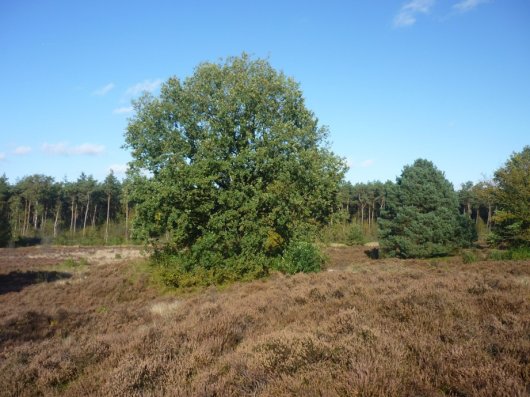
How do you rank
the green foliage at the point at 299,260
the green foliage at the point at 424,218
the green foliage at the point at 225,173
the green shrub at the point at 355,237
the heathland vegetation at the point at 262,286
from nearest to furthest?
the heathland vegetation at the point at 262,286
the green foliage at the point at 225,173
the green foliage at the point at 299,260
the green foliage at the point at 424,218
the green shrub at the point at 355,237

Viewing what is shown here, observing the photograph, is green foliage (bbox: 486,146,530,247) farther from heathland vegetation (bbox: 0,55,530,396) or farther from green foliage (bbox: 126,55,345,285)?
green foliage (bbox: 126,55,345,285)

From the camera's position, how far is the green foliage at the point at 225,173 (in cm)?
1653

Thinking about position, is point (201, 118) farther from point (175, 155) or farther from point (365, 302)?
point (365, 302)

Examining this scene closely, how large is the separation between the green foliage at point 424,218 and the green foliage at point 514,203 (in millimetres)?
3847

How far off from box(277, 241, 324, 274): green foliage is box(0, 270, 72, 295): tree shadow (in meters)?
17.3

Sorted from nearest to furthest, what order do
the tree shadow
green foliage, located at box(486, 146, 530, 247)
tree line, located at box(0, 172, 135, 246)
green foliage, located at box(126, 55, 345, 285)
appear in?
green foliage, located at box(126, 55, 345, 285)
the tree shadow
green foliage, located at box(486, 146, 530, 247)
tree line, located at box(0, 172, 135, 246)

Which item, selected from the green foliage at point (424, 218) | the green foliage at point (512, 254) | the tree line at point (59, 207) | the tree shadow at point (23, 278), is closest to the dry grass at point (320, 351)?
the tree shadow at point (23, 278)

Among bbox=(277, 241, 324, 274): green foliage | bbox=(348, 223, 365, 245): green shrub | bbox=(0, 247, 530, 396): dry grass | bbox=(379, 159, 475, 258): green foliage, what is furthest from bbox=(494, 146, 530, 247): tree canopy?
bbox=(348, 223, 365, 245): green shrub

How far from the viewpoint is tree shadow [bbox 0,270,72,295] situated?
23681 mm

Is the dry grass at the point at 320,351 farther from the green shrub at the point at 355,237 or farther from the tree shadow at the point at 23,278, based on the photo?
the green shrub at the point at 355,237

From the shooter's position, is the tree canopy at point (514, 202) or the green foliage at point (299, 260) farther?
the tree canopy at point (514, 202)

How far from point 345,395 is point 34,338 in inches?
396

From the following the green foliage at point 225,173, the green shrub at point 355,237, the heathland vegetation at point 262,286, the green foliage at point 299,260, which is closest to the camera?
the heathland vegetation at point 262,286

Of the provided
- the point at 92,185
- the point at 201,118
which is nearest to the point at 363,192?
the point at 92,185
